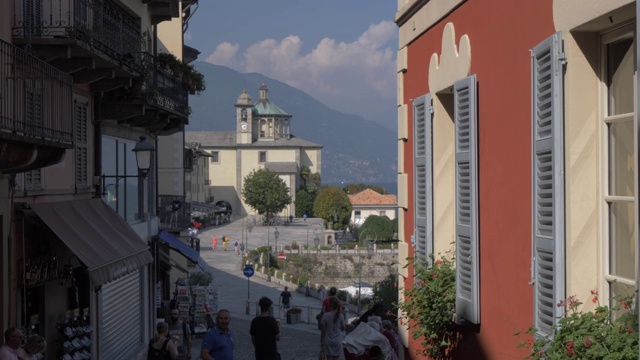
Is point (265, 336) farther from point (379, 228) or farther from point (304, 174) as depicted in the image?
point (304, 174)

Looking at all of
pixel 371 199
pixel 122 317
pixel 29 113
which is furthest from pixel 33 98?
pixel 371 199

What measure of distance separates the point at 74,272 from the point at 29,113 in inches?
216

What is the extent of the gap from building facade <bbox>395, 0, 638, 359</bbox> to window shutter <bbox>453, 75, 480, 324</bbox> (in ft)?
0.06

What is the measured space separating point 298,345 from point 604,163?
21.8m

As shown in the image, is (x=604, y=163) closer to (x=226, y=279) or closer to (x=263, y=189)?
(x=226, y=279)

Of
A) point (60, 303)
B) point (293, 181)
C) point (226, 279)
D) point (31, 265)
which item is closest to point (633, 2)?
point (31, 265)

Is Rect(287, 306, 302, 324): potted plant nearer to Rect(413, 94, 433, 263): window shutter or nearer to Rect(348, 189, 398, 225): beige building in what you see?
Rect(413, 94, 433, 263): window shutter

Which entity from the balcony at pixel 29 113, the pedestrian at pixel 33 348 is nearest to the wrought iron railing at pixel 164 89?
the balcony at pixel 29 113

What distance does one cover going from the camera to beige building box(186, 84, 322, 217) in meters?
154

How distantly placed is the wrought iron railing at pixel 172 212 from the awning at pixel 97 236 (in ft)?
34.9

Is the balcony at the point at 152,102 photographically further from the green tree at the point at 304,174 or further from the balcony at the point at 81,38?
the green tree at the point at 304,174

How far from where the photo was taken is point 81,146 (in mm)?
16000

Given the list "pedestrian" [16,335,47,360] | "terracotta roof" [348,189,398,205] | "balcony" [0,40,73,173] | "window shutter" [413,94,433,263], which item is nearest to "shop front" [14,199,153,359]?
"balcony" [0,40,73,173]

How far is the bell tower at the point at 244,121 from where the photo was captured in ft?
529
